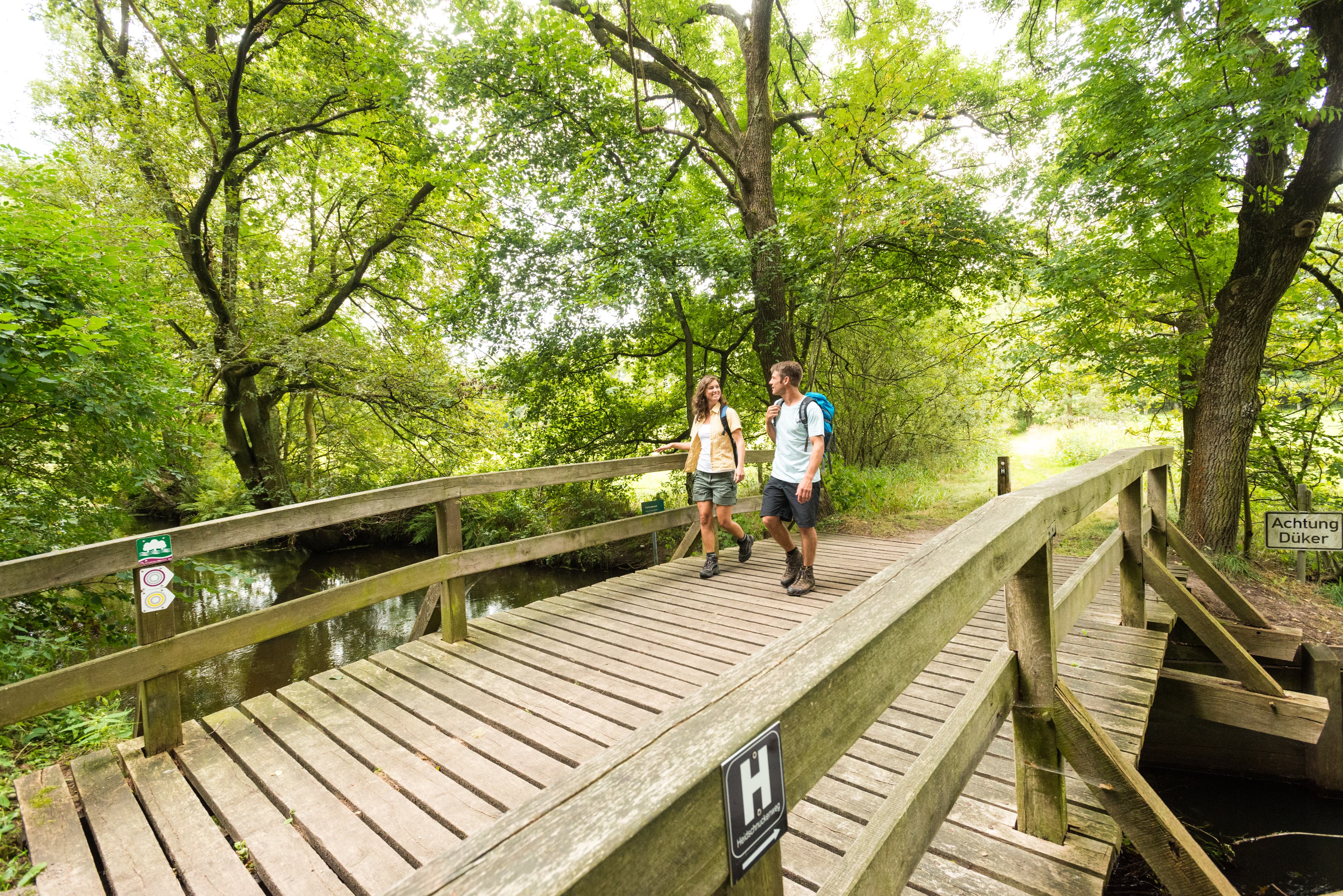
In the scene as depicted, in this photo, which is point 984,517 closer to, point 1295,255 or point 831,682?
point 831,682

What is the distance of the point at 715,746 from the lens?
2.36ft

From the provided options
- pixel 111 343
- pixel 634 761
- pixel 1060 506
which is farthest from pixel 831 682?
pixel 111 343

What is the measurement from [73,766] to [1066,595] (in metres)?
4.21

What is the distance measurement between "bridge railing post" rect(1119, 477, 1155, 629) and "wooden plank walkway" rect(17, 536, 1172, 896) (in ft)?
0.44

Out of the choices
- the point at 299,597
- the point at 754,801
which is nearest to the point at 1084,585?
the point at 754,801

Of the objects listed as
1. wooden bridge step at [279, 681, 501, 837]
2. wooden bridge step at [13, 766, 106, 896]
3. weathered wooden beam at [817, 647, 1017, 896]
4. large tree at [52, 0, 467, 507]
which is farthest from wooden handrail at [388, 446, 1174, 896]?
large tree at [52, 0, 467, 507]

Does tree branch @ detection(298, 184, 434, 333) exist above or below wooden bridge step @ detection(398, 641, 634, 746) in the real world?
above

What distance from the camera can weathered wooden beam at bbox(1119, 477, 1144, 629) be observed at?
3.49 m

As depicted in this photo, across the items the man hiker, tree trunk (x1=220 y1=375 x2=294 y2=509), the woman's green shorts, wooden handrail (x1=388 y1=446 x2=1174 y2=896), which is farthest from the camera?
tree trunk (x1=220 y1=375 x2=294 y2=509)

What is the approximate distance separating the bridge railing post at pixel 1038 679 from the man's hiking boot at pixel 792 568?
286 centimetres

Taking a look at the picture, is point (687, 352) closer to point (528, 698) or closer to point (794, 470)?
point (794, 470)

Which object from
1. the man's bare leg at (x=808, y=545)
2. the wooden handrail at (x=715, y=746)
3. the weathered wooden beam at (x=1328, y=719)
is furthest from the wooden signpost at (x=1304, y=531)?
the wooden handrail at (x=715, y=746)

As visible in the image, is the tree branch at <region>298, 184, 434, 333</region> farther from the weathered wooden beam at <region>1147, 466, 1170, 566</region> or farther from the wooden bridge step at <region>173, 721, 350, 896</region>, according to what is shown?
the weathered wooden beam at <region>1147, 466, 1170, 566</region>

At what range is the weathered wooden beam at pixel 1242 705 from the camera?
3.66 metres
